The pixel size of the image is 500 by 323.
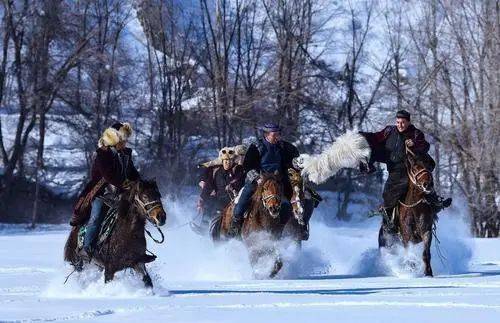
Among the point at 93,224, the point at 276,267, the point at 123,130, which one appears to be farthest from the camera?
the point at 276,267

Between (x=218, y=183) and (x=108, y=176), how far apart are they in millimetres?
7112

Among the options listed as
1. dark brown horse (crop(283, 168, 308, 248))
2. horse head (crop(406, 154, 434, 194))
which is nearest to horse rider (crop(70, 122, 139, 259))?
dark brown horse (crop(283, 168, 308, 248))

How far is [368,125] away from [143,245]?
3159 cm

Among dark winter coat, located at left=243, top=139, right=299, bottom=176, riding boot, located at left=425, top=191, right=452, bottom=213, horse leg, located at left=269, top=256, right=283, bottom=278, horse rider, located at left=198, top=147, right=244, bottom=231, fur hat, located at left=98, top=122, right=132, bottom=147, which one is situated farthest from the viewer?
horse rider, located at left=198, top=147, right=244, bottom=231

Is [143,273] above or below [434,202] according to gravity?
below

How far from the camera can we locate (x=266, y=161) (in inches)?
563

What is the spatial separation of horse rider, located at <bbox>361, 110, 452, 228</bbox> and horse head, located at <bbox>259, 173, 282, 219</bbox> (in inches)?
69.0

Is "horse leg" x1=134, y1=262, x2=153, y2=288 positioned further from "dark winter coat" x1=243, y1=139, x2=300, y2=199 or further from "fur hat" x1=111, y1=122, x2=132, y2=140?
"dark winter coat" x1=243, y1=139, x2=300, y2=199

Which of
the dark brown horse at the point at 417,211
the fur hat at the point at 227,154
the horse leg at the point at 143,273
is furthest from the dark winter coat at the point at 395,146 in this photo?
the horse leg at the point at 143,273

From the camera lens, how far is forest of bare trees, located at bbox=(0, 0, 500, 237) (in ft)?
122

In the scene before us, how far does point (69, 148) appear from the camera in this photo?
135 feet

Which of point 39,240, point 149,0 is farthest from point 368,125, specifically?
point 39,240

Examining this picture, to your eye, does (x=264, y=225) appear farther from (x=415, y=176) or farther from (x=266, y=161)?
(x=415, y=176)

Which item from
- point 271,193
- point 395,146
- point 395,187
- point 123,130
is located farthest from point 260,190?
point 123,130
